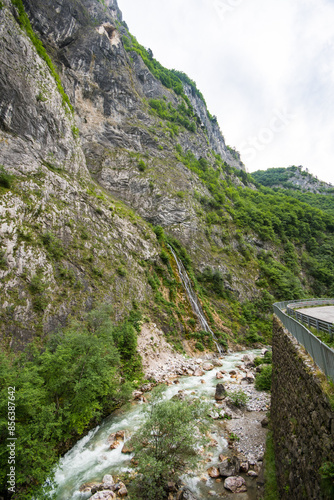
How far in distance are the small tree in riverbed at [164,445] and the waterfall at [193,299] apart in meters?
20.3

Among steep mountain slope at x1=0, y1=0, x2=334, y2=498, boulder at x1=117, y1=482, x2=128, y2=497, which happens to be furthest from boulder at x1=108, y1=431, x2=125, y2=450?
boulder at x1=117, y1=482, x2=128, y2=497

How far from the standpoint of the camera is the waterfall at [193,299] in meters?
29.2

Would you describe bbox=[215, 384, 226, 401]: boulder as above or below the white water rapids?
below

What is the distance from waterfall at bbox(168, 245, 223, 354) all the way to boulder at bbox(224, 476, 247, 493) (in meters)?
19.2

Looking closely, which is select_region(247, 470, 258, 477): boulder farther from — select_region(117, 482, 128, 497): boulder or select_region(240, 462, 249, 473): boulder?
select_region(117, 482, 128, 497): boulder

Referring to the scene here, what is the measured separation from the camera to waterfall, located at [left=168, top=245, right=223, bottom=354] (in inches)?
1152

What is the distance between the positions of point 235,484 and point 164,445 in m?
3.15

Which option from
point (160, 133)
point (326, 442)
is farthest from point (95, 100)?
point (326, 442)

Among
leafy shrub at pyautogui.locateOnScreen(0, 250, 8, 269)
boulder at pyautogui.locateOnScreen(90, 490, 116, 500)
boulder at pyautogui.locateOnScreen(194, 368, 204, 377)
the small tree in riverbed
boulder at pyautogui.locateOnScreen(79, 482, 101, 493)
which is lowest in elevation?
boulder at pyautogui.locateOnScreen(194, 368, 204, 377)

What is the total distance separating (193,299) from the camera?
3209cm

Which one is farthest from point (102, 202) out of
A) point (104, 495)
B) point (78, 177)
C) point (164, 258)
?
point (104, 495)

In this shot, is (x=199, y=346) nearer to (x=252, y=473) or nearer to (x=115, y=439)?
(x=115, y=439)

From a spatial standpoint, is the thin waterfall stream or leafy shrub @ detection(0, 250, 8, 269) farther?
leafy shrub @ detection(0, 250, 8, 269)

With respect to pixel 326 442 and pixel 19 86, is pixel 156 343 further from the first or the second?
pixel 19 86
